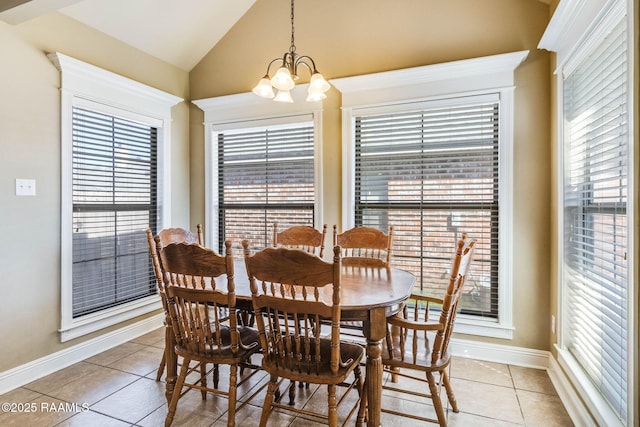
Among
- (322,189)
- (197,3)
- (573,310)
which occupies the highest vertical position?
(197,3)

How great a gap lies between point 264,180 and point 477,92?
7.00 feet

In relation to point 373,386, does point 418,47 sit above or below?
above

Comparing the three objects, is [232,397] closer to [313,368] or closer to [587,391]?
[313,368]

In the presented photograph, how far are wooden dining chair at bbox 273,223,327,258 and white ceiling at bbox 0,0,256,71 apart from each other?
2265mm

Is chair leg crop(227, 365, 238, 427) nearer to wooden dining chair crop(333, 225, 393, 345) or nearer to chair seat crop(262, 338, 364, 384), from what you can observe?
chair seat crop(262, 338, 364, 384)

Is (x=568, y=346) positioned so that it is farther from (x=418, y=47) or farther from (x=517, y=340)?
(x=418, y=47)

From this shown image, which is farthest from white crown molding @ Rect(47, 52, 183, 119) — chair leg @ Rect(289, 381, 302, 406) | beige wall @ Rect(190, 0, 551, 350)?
chair leg @ Rect(289, 381, 302, 406)

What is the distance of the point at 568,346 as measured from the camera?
7.74ft

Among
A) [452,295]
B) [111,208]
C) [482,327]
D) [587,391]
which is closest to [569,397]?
[587,391]

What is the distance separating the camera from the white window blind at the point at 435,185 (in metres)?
2.84

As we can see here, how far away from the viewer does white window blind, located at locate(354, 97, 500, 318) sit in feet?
9.30

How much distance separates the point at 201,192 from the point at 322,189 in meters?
1.47

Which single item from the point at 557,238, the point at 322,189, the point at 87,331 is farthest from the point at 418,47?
the point at 87,331

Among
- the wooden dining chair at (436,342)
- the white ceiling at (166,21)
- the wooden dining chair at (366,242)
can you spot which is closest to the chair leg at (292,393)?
the wooden dining chair at (436,342)
